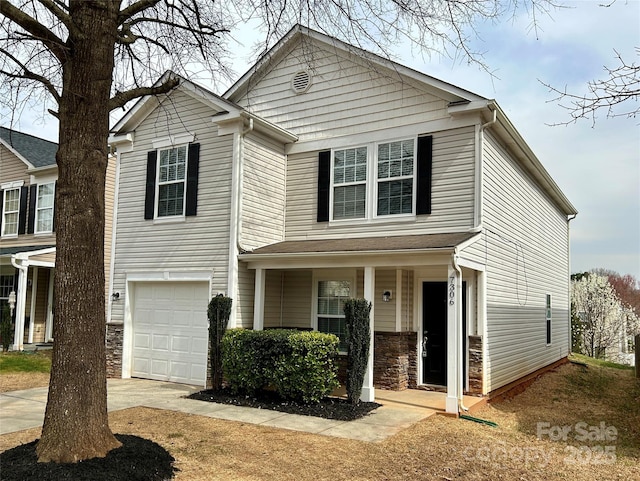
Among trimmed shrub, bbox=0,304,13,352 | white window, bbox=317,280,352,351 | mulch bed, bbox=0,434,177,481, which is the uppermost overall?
white window, bbox=317,280,352,351

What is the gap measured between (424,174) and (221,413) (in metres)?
5.64

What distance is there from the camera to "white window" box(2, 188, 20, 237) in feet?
60.2

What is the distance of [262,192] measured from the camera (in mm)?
11469

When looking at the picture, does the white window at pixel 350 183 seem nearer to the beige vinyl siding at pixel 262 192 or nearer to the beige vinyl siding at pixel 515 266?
the beige vinyl siding at pixel 262 192

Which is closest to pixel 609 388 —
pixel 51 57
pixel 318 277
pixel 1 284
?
pixel 318 277

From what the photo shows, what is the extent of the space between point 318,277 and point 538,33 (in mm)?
7209

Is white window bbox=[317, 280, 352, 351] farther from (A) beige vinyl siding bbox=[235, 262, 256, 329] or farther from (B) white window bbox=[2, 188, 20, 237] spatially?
(B) white window bbox=[2, 188, 20, 237]

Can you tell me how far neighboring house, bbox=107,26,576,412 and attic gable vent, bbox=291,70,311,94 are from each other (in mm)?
52

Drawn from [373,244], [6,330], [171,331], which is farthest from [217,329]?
[6,330]

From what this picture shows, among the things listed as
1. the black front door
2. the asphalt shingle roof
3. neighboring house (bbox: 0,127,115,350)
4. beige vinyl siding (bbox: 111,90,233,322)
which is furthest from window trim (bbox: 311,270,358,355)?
neighboring house (bbox: 0,127,115,350)

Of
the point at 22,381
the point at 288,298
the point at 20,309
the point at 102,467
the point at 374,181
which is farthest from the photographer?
the point at 20,309

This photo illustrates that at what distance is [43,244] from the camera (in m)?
17.3

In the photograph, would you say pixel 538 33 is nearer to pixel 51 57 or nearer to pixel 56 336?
pixel 56 336

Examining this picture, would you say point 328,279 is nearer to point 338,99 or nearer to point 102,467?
point 338,99
